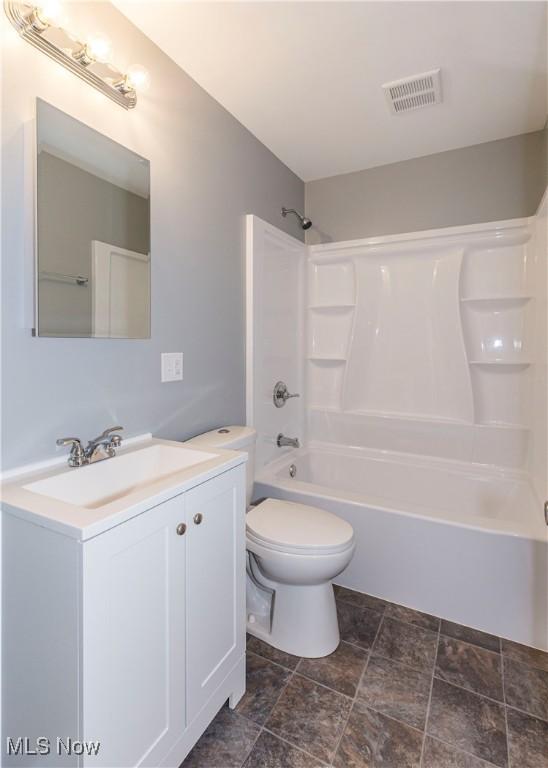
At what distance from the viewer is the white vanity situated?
83cm

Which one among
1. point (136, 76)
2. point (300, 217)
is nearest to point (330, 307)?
point (300, 217)

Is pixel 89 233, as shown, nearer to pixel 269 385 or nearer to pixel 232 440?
pixel 232 440

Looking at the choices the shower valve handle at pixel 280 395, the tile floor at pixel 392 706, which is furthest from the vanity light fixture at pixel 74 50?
the tile floor at pixel 392 706

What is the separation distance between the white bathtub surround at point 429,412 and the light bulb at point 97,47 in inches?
41.6

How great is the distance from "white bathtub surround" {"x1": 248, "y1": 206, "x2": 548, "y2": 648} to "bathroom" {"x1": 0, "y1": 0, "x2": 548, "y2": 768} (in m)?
0.02

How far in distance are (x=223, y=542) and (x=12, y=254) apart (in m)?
1.03

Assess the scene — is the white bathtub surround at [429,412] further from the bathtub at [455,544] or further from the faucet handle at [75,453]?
the faucet handle at [75,453]

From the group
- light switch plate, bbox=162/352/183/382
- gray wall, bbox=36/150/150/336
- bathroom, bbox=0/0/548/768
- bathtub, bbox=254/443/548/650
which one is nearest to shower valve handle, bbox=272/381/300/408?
bathroom, bbox=0/0/548/768

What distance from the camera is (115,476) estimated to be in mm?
1308

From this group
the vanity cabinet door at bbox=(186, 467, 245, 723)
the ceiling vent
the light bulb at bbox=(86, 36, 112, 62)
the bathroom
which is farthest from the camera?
the ceiling vent

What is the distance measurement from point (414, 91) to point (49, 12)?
1507 mm

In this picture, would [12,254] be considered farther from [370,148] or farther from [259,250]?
[370,148]

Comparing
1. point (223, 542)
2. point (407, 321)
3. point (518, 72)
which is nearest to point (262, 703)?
point (223, 542)

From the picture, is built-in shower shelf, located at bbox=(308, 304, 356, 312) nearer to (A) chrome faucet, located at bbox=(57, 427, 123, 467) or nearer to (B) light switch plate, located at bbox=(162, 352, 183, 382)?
(B) light switch plate, located at bbox=(162, 352, 183, 382)
